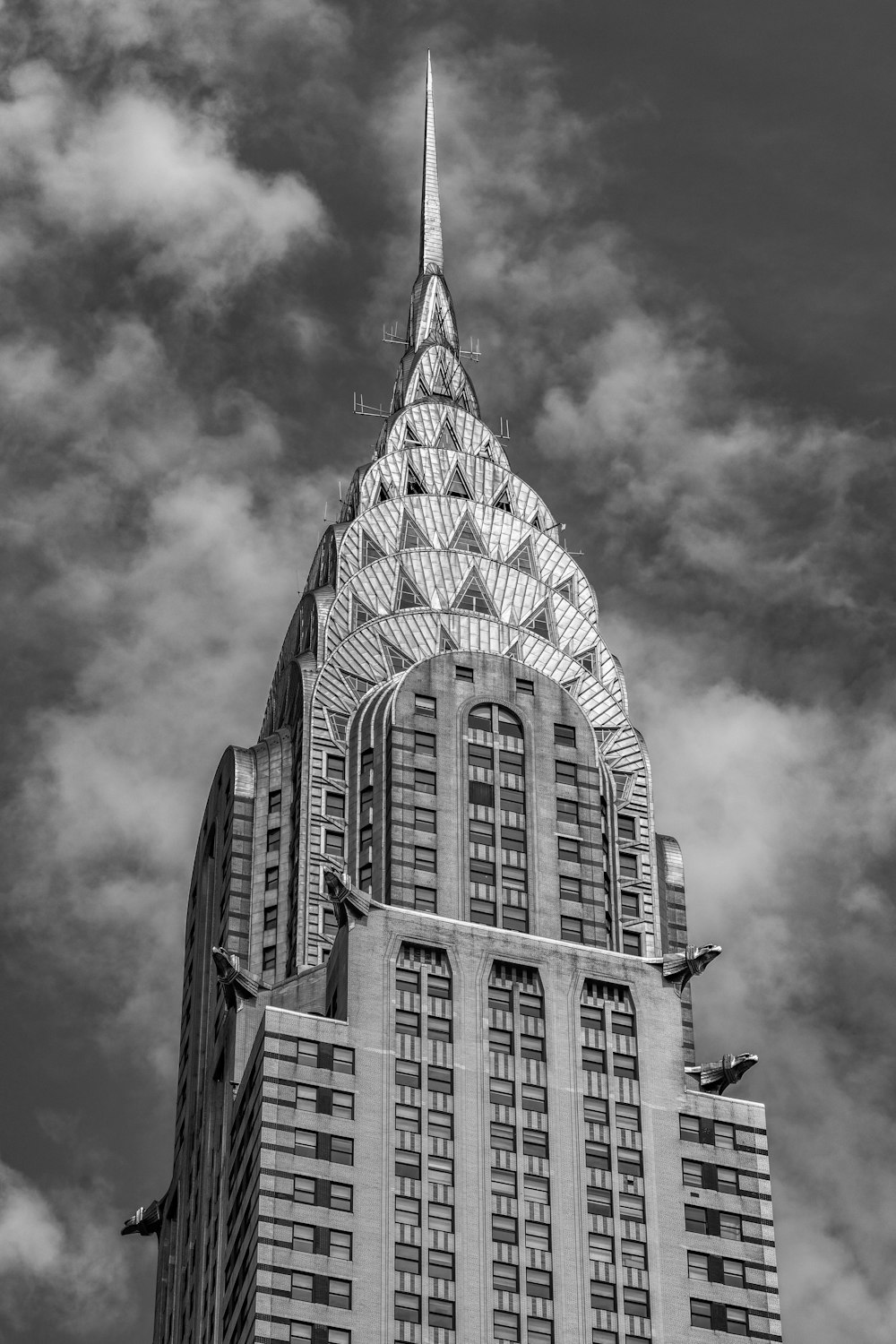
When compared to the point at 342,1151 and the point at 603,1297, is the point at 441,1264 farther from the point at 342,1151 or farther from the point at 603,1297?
the point at 603,1297

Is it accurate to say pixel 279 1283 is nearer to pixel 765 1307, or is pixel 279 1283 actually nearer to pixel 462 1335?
pixel 462 1335

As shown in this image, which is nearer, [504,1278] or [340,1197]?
[504,1278]

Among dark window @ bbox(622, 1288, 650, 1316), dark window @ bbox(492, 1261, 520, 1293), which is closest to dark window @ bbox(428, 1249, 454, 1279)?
dark window @ bbox(492, 1261, 520, 1293)

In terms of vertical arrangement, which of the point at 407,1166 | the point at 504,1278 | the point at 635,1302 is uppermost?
the point at 407,1166

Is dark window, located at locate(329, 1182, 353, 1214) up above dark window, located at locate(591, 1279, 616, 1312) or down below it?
above

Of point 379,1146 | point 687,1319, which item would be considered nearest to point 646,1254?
point 687,1319

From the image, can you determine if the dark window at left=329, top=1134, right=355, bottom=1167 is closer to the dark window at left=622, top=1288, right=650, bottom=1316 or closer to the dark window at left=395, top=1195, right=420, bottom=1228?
the dark window at left=395, top=1195, right=420, bottom=1228

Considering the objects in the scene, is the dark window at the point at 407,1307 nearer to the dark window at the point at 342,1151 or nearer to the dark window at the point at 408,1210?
the dark window at the point at 408,1210

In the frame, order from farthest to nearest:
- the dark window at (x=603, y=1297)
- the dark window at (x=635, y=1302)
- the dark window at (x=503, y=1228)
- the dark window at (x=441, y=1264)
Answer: the dark window at (x=503, y=1228)
the dark window at (x=635, y=1302)
the dark window at (x=603, y=1297)
the dark window at (x=441, y=1264)

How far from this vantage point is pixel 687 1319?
197500mm

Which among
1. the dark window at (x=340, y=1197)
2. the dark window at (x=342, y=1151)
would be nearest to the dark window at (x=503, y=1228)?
the dark window at (x=340, y=1197)

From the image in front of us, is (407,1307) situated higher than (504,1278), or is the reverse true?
(504,1278)

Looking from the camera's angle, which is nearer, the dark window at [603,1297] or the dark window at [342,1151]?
the dark window at [603,1297]

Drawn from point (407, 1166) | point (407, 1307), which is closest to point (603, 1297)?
point (407, 1307)
